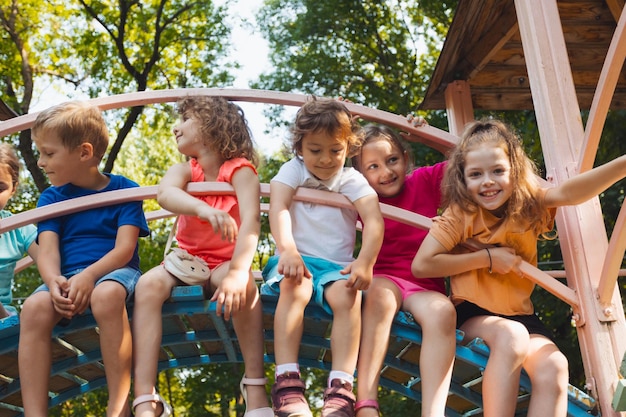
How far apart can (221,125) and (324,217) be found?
A: 2.14 feet

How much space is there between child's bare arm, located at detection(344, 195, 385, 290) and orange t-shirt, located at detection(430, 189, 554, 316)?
0.24 m

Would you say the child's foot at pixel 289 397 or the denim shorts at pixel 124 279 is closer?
the child's foot at pixel 289 397

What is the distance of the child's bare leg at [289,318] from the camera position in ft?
9.44

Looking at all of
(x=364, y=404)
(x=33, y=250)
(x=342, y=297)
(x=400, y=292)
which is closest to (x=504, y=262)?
(x=400, y=292)

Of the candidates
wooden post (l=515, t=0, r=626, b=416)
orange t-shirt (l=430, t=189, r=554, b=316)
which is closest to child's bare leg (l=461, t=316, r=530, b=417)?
orange t-shirt (l=430, t=189, r=554, b=316)

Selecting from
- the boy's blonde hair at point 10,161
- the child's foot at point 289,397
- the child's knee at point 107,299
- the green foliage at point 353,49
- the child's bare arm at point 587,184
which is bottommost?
the child's foot at point 289,397

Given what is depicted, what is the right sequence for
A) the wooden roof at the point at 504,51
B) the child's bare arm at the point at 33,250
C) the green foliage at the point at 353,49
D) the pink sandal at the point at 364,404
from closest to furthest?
the pink sandal at the point at 364,404 → the child's bare arm at the point at 33,250 → the wooden roof at the point at 504,51 → the green foliage at the point at 353,49

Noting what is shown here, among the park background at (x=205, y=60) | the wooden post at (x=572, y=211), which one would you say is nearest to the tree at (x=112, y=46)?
the park background at (x=205, y=60)

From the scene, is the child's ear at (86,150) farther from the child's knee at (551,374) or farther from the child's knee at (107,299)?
the child's knee at (551,374)

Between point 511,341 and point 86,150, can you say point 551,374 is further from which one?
point 86,150

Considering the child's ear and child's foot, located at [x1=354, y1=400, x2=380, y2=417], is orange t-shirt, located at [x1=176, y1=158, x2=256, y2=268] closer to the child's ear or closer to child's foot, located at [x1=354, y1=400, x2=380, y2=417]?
the child's ear

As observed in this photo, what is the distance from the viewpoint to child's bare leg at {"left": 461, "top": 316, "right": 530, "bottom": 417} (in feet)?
9.52

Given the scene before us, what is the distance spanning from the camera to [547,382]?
2957 mm

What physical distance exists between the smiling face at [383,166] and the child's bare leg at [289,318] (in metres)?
0.86
